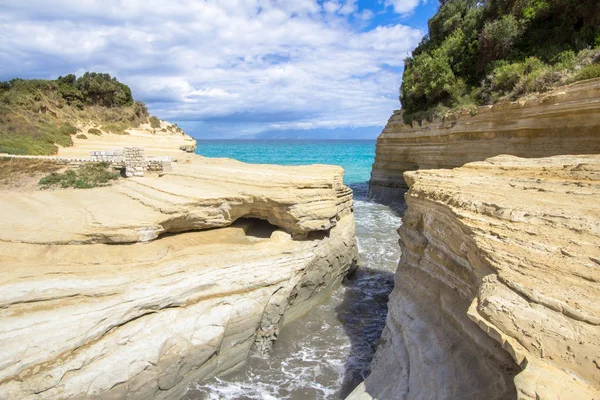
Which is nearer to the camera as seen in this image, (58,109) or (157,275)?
(157,275)

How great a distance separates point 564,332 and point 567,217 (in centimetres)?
202

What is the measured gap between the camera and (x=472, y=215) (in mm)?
5250

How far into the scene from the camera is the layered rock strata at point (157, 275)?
16.8 ft

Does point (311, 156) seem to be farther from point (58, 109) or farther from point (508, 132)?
point (508, 132)

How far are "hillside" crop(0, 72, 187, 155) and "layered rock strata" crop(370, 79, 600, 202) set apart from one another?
57.9 feet

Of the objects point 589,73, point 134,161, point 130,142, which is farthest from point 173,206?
point 130,142

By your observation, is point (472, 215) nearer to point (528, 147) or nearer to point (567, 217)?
point (567, 217)

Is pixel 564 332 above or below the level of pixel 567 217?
below

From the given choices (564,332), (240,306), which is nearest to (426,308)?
(564,332)

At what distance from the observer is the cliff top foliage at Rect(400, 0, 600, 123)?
42.8 feet

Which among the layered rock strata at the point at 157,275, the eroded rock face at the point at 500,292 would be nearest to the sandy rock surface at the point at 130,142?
the layered rock strata at the point at 157,275

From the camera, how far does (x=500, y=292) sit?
3.59 metres

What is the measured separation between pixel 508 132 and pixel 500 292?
36.8ft

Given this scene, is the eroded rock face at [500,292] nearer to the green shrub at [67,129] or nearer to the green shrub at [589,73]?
the green shrub at [589,73]
